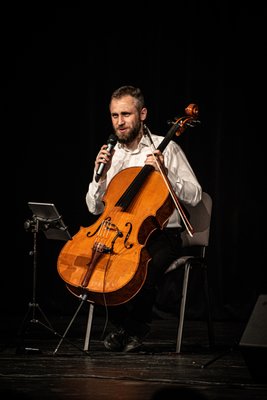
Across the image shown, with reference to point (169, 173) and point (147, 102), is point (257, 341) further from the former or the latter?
point (147, 102)

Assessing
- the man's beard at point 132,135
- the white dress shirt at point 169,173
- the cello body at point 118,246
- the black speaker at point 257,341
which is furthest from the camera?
the man's beard at point 132,135

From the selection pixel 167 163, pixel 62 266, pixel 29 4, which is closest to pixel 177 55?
pixel 29 4

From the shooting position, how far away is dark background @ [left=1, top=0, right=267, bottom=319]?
17.3 feet

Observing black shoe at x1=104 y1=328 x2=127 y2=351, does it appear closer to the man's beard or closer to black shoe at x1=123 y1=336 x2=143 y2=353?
black shoe at x1=123 y1=336 x2=143 y2=353

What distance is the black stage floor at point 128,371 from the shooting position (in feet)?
8.14

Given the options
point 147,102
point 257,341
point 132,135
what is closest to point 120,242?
point 132,135

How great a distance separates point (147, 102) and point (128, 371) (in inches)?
113

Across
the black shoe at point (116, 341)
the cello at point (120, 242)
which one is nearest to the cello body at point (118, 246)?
the cello at point (120, 242)

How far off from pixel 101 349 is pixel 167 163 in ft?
3.30

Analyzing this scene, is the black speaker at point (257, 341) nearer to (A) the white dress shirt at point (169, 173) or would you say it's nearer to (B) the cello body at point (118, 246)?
(B) the cello body at point (118, 246)

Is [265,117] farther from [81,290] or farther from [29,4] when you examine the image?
[81,290]

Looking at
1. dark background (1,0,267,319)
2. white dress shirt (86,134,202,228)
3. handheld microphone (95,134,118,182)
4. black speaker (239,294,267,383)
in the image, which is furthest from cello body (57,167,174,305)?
dark background (1,0,267,319)

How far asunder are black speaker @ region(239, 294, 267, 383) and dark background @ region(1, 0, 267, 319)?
256 cm

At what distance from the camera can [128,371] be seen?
293cm
